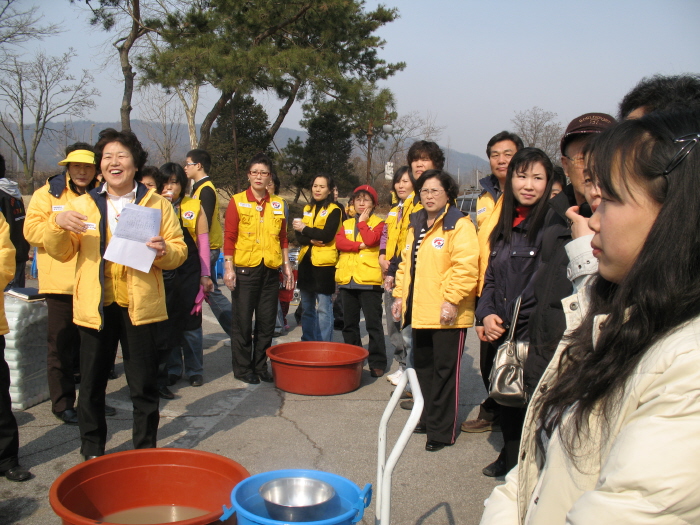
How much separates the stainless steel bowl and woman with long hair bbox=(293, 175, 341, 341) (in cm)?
425

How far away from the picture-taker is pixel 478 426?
4.54 meters

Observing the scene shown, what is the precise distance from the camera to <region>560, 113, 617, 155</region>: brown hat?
9.79 ft

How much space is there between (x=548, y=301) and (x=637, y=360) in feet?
Answer: 5.59

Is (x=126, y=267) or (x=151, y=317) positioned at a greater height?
(x=126, y=267)

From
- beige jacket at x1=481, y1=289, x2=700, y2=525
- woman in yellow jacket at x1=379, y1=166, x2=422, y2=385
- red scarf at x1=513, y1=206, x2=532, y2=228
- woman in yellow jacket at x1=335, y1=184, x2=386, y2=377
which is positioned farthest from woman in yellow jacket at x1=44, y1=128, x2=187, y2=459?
beige jacket at x1=481, y1=289, x2=700, y2=525

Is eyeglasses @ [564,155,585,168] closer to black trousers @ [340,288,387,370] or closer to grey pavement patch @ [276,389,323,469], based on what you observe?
grey pavement patch @ [276,389,323,469]

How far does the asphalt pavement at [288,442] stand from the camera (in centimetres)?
331

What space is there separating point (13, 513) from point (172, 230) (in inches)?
72.4

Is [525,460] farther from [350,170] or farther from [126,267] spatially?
[350,170]

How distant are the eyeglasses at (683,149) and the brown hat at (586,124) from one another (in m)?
2.06

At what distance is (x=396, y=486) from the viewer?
3529 millimetres

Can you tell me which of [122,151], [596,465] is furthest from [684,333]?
[122,151]

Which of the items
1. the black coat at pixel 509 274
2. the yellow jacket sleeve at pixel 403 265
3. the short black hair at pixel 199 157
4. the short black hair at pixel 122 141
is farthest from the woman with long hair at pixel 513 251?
the short black hair at pixel 199 157

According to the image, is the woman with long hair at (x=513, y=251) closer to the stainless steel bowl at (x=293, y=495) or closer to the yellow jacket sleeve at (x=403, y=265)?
the yellow jacket sleeve at (x=403, y=265)
